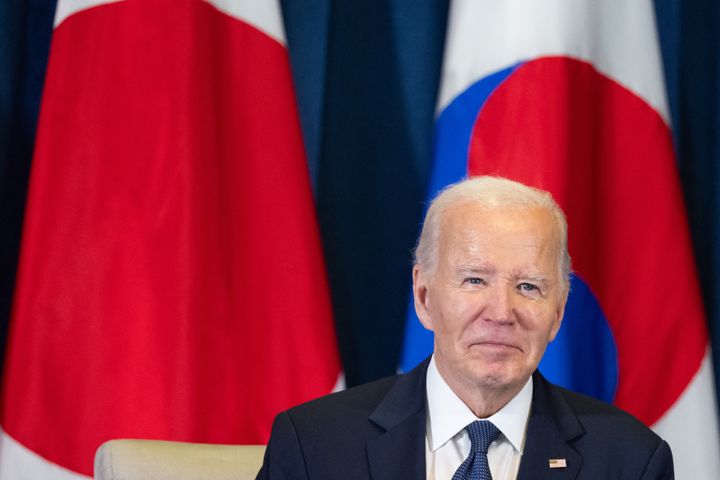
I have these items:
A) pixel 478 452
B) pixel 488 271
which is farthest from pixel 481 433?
pixel 488 271

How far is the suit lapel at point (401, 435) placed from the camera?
5.51 ft

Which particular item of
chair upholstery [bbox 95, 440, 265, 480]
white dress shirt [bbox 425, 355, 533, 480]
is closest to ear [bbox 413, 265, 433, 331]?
white dress shirt [bbox 425, 355, 533, 480]

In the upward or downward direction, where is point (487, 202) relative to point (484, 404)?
upward

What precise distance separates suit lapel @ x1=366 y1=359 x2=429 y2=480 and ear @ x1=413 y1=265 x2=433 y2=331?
0.30 feet

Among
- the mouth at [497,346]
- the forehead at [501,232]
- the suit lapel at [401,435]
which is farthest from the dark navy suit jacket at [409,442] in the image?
the forehead at [501,232]

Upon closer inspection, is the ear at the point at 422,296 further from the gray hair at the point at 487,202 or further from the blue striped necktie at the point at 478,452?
the blue striped necktie at the point at 478,452

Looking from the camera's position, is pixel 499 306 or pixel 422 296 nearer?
pixel 499 306

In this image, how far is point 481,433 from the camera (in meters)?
1.72

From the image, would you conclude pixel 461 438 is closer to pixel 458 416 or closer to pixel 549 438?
pixel 458 416

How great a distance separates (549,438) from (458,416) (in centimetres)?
14

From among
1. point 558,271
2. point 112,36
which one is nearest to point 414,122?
point 112,36

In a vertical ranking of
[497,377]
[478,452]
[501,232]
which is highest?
[501,232]

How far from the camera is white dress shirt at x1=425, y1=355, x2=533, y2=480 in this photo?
1.73 meters

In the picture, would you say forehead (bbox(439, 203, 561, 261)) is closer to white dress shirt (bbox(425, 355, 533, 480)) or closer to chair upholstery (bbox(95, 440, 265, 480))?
white dress shirt (bbox(425, 355, 533, 480))
